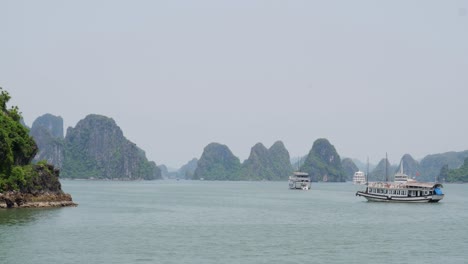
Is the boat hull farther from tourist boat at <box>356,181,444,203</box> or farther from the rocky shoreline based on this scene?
the rocky shoreline

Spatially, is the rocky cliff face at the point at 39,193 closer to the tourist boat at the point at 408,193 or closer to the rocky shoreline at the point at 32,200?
the rocky shoreline at the point at 32,200

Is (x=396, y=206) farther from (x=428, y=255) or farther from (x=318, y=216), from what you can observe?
(x=428, y=255)

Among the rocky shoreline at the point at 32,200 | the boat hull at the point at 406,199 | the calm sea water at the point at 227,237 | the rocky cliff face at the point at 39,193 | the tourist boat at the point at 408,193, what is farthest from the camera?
the tourist boat at the point at 408,193

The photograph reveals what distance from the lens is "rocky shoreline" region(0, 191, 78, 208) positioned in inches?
3361

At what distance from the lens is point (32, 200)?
89.9 metres

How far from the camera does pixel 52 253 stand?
49844 mm

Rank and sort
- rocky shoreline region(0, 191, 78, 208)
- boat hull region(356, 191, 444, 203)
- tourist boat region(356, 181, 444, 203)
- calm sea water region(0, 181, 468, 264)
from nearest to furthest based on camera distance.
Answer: calm sea water region(0, 181, 468, 264) → rocky shoreline region(0, 191, 78, 208) → boat hull region(356, 191, 444, 203) → tourist boat region(356, 181, 444, 203)

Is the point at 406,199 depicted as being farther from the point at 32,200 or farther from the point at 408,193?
the point at 32,200

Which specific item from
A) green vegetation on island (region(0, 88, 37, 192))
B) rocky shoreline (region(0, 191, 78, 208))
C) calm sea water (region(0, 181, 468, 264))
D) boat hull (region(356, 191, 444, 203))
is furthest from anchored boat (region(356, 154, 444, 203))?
green vegetation on island (region(0, 88, 37, 192))

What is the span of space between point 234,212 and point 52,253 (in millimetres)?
50775

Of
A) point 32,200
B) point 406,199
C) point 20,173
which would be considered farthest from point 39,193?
point 406,199

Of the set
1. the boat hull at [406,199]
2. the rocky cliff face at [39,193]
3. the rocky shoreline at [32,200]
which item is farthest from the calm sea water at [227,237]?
the boat hull at [406,199]

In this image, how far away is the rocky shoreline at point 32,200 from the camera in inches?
3361

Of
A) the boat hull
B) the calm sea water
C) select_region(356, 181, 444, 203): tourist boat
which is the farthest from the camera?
select_region(356, 181, 444, 203): tourist boat
